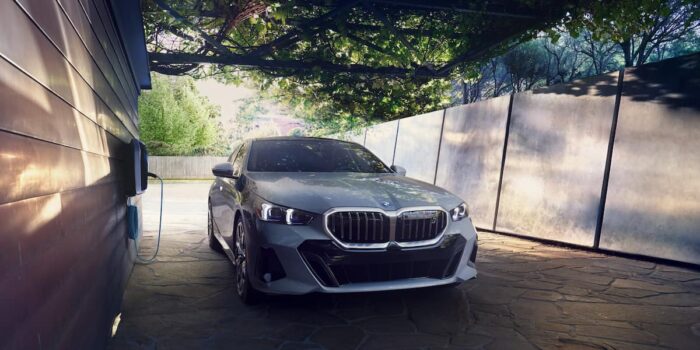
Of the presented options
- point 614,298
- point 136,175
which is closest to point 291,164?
point 136,175

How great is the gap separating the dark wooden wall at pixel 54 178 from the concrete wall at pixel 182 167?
25.2 m

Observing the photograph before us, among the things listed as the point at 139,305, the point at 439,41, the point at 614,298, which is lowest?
the point at 139,305

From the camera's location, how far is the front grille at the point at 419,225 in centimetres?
357

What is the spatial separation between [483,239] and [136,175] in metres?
5.45

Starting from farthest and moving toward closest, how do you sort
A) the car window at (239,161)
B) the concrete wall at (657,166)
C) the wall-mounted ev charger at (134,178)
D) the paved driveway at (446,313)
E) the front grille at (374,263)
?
1. the concrete wall at (657,166)
2. the car window at (239,161)
3. the wall-mounted ev charger at (134,178)
4. the front grille at (374,263)
5. the paved driveway at (446,313)

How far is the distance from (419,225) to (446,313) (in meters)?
0.84

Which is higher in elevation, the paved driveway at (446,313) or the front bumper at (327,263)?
the front bumper at (327,263)

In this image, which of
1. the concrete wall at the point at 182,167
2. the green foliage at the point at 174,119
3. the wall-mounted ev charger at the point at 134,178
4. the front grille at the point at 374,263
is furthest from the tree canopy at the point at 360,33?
the green foliage at the point at 174,119

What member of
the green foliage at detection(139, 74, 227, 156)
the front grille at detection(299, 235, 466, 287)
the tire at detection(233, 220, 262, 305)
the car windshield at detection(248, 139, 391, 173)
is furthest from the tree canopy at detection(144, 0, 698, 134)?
the green foliage at detection(139, 74, 227, 156)

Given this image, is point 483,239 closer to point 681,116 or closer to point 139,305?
point 681,116

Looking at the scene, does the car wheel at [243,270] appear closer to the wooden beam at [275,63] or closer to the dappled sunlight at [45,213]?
the dappled sunlight at [45,213]

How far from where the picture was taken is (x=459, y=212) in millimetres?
Result: 4020

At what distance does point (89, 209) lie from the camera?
248 cm

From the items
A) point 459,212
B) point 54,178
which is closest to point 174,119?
point 459,212
